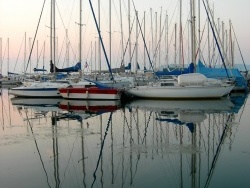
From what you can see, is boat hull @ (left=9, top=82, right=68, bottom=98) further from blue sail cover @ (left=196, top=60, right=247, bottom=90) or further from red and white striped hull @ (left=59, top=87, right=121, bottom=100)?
blue sail cover @ (left=196, top=60, right=247, bottom=90)

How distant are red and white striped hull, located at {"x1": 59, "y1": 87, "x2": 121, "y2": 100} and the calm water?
35.8 feet

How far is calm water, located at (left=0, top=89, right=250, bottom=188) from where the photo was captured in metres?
9.53

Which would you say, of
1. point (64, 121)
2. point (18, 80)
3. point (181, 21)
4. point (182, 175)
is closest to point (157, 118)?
point (64, 121)

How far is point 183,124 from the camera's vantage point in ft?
58.9

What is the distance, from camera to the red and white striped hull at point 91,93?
104ft

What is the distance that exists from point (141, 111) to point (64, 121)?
21.2ft

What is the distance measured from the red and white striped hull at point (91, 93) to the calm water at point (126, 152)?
10.9 metres

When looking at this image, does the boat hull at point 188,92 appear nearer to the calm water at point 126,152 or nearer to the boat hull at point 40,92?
the boat hull at point 40,92

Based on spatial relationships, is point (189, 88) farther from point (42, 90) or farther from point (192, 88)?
point (42, 90)

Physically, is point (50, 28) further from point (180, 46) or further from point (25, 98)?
point (180, 46)

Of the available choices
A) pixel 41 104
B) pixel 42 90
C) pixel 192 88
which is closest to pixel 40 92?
pixel 42 90

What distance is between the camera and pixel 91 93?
106ft

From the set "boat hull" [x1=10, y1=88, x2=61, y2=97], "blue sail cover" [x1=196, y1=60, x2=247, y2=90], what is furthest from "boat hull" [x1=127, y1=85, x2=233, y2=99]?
"boat hull" [x1=10, y1=88, x2=61, y2=97]

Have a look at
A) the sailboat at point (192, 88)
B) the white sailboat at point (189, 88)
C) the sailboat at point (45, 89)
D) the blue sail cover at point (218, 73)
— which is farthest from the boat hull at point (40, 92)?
the blue sail cover at point (218, 73)
